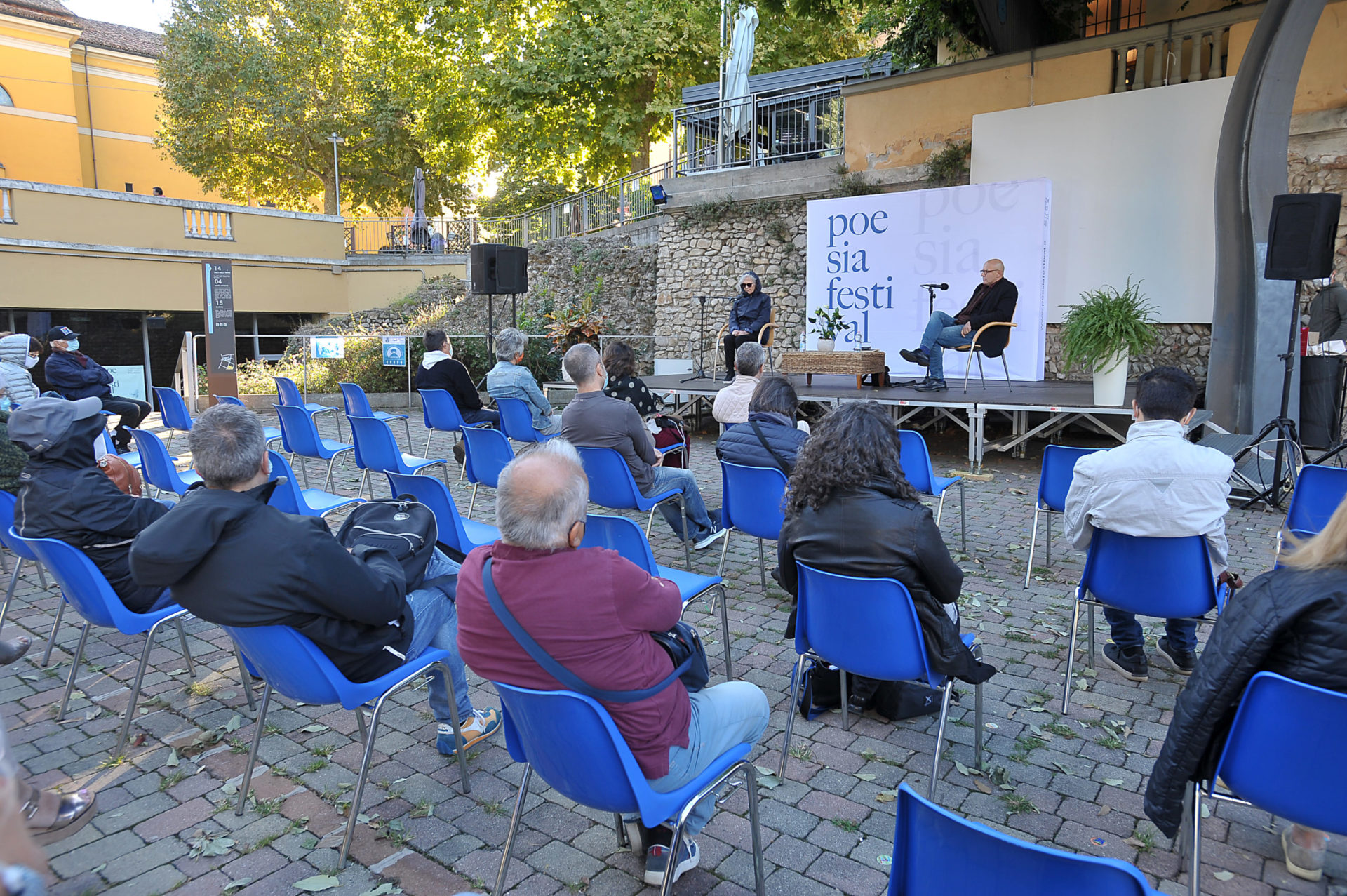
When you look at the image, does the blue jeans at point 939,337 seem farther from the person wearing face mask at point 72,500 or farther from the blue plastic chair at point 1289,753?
the person wearing face mask at point 72,500

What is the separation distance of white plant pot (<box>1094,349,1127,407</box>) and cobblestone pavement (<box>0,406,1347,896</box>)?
157 inches

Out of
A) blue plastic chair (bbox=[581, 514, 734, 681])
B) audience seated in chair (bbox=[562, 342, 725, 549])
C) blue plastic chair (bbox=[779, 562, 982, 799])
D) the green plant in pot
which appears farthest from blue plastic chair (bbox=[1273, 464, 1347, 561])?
the green plant in pot

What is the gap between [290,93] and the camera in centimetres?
2427

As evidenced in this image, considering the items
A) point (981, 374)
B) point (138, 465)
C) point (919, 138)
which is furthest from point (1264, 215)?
point (138, 465)

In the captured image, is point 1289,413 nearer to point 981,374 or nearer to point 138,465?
point 981,374

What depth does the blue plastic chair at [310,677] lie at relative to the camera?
2.26m

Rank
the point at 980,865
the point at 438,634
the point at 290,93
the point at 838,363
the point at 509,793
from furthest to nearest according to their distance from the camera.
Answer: the point at 290,93 < the point at 838,363 < the point at 438,634 < the point at 509,793 < the point at 980,865

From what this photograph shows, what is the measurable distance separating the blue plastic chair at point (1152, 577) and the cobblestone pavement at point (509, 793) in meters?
0.44

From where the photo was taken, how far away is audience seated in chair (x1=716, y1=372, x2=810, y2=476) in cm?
408

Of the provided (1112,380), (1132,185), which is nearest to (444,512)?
(1112,380)

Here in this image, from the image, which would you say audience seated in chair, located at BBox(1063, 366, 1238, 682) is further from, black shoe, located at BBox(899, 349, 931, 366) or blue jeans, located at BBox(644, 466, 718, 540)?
black shoe, located at BBox(899, 349, 931, 366)

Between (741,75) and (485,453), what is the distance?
10.9 m

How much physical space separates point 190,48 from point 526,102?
1218 centimetres

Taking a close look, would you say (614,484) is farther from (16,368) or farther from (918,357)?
(16,368)
